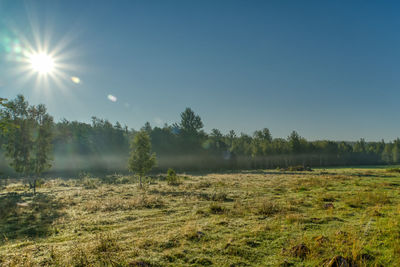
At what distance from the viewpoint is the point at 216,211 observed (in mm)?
13109

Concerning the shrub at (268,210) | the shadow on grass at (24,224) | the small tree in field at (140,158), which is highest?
the small tree in field at (140,158)

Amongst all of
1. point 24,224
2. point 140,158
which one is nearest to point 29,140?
point 140,158

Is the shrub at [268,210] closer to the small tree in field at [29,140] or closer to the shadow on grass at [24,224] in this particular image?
the shadow on grass at [24,224]

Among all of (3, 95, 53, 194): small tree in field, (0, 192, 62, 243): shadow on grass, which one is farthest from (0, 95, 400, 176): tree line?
(0, 192, 62, 243): shadow on grass

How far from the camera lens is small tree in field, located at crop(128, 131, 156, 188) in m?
32.0

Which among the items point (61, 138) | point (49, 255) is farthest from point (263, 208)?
point (61, 138)

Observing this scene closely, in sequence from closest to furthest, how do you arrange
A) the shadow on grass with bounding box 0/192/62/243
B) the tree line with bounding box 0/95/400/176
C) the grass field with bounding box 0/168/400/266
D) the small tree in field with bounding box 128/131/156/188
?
the grass field with bounding box 0/168/400/266 < the shadow on grass with bounding box 0/192/62/243 < the small tree in field with bounding box 128/131/156/188 < the tree line with bounding box 0/95/400/176

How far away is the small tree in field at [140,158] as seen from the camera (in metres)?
32.0

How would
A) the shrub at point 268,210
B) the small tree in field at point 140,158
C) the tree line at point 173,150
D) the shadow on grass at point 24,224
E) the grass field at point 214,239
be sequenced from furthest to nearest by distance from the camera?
1. the tree line at point 173,150
2. the small tree in field at point 140,158
3. the shrub at point 268,210
4. the shadow on grass at point 24,224
5. the grass field at point 214,239

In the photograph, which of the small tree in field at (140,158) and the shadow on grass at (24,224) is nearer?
the shadow on grass at (24,224)

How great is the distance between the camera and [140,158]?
32406 millimetres

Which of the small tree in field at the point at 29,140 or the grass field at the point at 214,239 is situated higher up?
the small tree in field at the point at 29,140

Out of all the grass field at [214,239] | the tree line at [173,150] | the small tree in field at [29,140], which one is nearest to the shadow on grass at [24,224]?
the grass field at [214,239]

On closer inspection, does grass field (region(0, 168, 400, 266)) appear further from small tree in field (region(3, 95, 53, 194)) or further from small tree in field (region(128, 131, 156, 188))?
small tree in field (region(3, 95, 53, 194))
